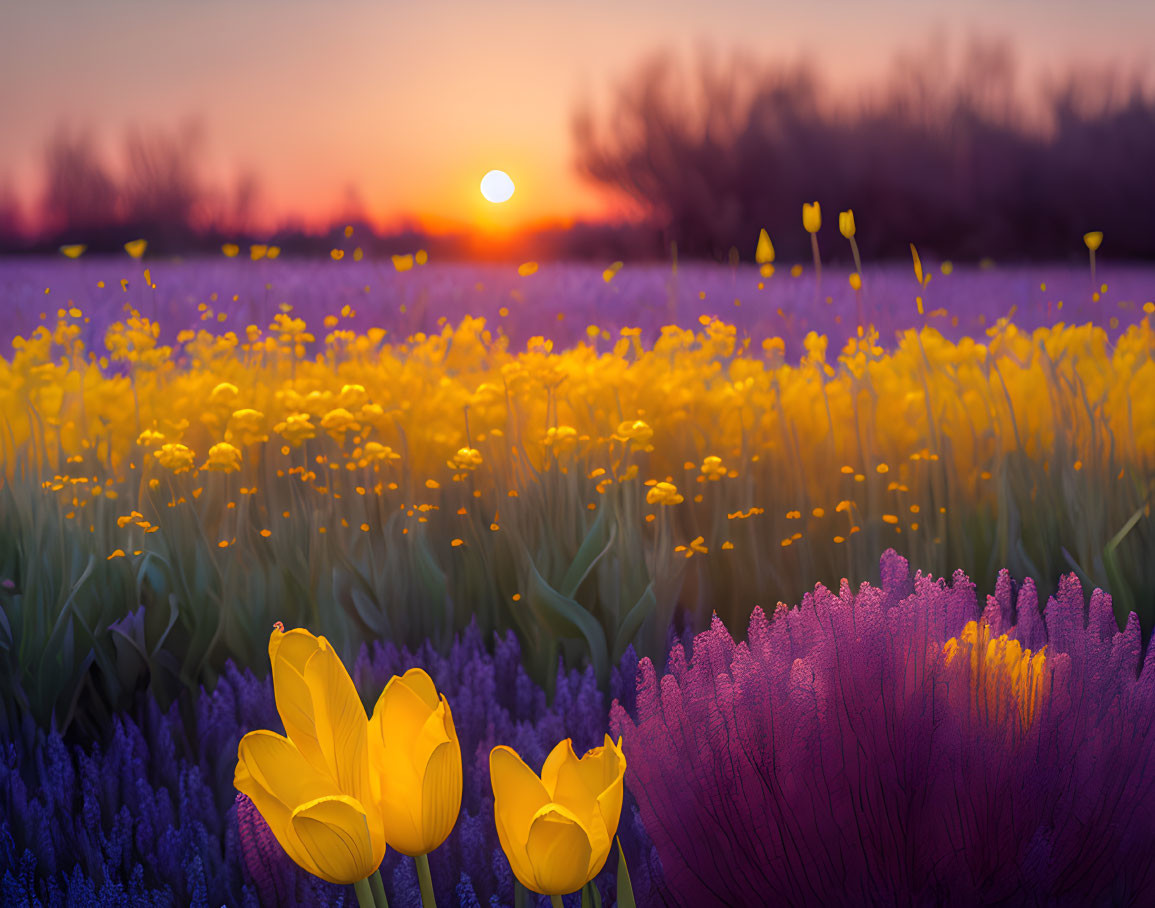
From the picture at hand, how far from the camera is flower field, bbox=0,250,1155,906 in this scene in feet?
2.36

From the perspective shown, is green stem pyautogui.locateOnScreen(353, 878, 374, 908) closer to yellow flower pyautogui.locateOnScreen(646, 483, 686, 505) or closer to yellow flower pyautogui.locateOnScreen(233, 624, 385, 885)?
yellow flower pyautogui.locateOnScreen(233, 624, 385, 885)

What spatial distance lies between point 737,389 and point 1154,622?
3.04ft

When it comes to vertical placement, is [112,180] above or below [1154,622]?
above

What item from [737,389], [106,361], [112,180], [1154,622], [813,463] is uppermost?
[112,180]

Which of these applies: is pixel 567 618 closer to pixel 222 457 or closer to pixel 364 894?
pixel 222 457

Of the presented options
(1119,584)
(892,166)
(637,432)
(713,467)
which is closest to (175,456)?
(637,432)

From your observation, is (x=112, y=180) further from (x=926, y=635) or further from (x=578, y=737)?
(x=926, y=635)

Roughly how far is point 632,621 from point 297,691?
3.02 ft

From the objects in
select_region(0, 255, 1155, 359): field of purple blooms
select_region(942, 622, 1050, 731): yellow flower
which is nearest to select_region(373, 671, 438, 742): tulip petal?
select_region(942, 622, 1050, 731): yellow flower

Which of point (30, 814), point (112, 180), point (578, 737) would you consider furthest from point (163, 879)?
point (112, 180)

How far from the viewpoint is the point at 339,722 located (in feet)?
1.86

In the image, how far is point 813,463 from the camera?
2.09 metres

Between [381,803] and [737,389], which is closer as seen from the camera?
[381,803]

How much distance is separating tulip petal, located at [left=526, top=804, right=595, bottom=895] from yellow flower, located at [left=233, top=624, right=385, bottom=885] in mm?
92
